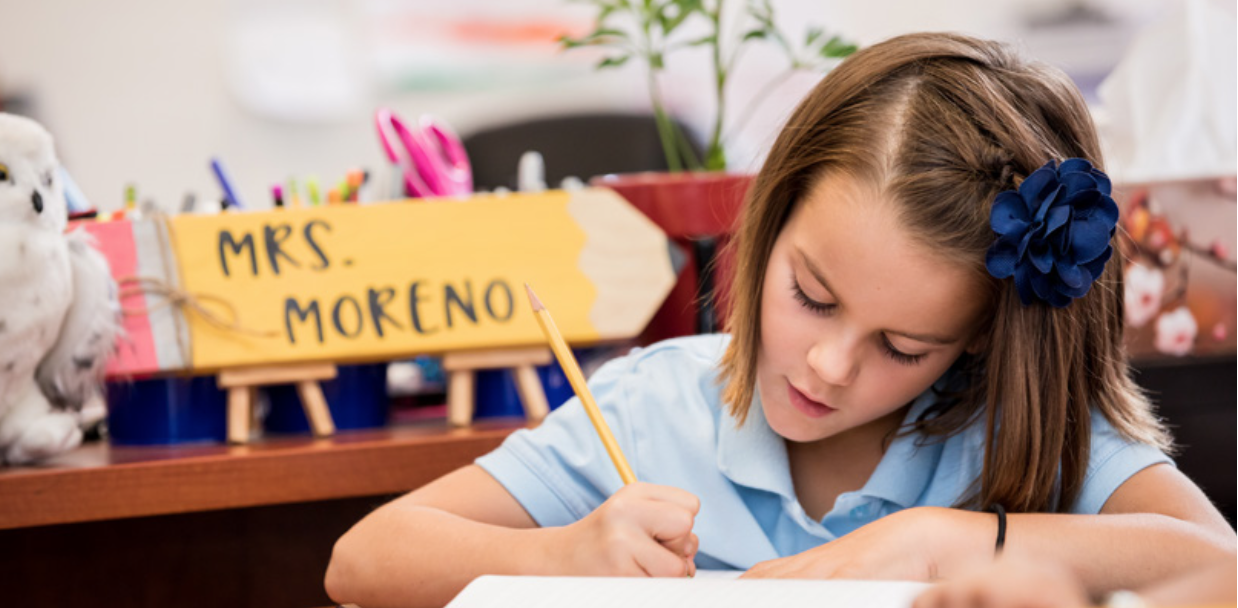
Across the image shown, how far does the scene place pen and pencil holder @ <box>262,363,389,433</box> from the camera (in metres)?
0.93

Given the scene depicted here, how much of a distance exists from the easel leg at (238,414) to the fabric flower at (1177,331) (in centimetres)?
74

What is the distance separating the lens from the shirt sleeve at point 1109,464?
69cm

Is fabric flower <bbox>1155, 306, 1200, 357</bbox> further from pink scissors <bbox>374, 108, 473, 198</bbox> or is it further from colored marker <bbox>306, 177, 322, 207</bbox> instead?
colored marker <bbox>306, 177, 322, 207</bbox>

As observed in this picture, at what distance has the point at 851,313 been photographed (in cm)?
64

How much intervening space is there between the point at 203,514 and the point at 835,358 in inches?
19.2

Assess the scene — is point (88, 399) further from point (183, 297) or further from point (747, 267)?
point (747, 267)

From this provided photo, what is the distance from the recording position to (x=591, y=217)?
3.10 feet

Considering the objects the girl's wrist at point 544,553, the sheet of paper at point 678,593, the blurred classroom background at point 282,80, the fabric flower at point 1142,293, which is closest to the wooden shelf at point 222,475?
the girl's wrist at point 544,553

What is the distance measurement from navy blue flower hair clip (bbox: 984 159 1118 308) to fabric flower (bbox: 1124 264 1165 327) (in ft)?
1.30

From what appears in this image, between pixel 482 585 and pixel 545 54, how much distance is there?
1.88 meters

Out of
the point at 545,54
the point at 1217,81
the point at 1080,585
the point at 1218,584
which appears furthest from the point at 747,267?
the point at 545,54

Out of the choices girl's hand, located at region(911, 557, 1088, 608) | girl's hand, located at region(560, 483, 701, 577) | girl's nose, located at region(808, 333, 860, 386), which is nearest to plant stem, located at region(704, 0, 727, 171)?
girl's nose, located at region(808, 333, 860, 386)

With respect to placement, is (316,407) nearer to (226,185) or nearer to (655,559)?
(226,185)

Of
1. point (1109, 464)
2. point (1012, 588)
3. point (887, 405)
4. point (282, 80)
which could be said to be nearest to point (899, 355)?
point (887, 405)
